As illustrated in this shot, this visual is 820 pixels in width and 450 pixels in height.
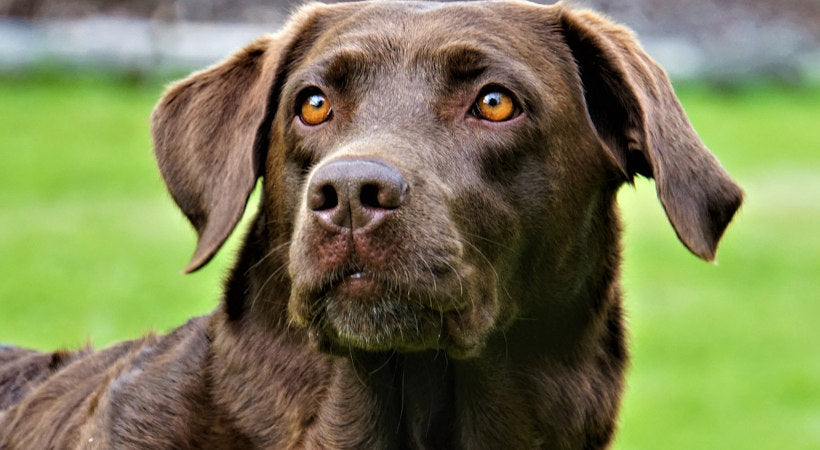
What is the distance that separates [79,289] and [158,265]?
1.14m

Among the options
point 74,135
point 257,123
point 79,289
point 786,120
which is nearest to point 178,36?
point 74,135

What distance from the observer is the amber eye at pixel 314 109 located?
14.4 ft

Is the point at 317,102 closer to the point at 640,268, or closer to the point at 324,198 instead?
the point at 324,198

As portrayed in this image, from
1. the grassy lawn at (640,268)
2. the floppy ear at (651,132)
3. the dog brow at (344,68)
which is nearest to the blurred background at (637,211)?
the grassy lawn at (640,268)

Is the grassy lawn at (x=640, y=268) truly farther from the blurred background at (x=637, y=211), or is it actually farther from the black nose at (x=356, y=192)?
the black nose at (x=356, y=192)

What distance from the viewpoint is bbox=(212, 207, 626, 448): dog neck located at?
14.5 ft

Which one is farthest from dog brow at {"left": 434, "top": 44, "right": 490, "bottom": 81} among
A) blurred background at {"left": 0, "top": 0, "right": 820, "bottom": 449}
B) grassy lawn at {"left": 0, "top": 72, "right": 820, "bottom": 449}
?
grassy lawn at {"left": 0, "top": 72, "right": 820, "bottom": 449}

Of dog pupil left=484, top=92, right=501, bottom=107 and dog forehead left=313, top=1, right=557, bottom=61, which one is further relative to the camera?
dog forehead left=313, top=1, right=557, bottom=61

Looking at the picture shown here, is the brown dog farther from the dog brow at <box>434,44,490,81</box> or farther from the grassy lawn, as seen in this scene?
the grassy lawn

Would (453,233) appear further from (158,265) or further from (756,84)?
(756,84)

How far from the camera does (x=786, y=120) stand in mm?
19672

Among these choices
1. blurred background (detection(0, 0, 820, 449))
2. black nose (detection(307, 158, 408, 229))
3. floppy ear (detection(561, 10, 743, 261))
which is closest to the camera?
black nose (detection(307, 158, 408, 229))

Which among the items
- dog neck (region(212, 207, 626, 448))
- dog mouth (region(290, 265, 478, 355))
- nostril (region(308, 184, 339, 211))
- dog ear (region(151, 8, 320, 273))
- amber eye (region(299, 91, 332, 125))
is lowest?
dog neck (region(212, 207, 626, 448))

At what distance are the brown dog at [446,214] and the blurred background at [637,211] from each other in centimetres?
37
